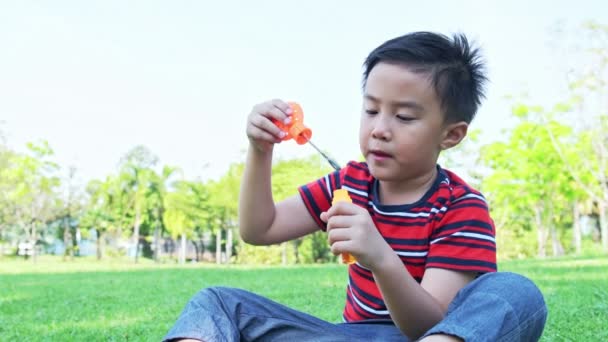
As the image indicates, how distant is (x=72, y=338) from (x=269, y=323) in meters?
1.81

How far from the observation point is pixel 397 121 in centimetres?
161

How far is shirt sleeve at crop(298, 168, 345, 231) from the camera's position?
6.35 ft

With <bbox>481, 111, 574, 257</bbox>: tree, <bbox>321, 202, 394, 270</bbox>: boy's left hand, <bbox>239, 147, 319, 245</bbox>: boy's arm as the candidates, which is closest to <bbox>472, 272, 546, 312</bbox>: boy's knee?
<bbox>321, 202, 394, 270</bbox>: boy's left hand

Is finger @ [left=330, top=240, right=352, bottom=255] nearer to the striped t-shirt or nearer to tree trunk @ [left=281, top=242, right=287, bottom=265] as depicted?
the striped t-shirt

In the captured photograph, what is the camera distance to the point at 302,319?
1689mm

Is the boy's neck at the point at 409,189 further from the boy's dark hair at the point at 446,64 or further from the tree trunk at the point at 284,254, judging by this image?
the tree trunk at the point at 284,254

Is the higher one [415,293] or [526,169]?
[526,169]

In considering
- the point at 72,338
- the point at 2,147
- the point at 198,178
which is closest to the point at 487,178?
the point at 198,178

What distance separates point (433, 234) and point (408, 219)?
0.08 m

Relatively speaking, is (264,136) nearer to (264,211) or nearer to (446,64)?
(264,211)

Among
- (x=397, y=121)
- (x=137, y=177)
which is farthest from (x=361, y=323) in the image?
(x=137, y=177)

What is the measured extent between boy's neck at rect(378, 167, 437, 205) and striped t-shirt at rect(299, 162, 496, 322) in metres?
0.02

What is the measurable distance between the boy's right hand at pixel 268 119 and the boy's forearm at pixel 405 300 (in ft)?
1.47

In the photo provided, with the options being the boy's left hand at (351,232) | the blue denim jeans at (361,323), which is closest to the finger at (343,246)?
the boy's left hand at (351,232)
